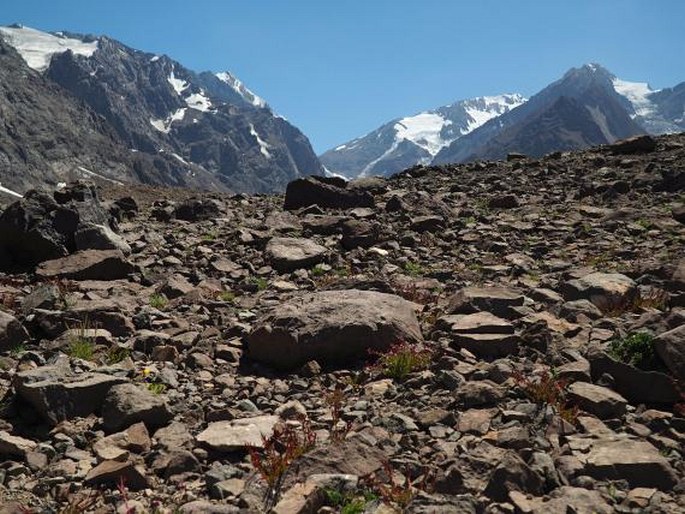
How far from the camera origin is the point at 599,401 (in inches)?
249

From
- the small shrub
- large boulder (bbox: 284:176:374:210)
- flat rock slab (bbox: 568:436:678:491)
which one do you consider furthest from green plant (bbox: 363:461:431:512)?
large boulder (bbox: 284:176:374:210)

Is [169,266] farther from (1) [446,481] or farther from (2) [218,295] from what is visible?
(1) [446,481]

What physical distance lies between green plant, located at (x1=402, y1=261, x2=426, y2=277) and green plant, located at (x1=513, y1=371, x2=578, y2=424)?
6.36 meters

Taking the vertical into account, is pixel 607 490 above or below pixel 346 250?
below

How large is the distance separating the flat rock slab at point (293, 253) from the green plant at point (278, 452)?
7.32 metres

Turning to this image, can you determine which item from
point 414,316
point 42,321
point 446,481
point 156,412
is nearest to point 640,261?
point 414,316

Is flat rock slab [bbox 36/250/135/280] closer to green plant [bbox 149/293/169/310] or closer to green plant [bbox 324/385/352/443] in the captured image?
green plant [bbox 149/293/169/310]

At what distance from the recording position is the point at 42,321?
344 inches

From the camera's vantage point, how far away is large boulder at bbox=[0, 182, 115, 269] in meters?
12.9

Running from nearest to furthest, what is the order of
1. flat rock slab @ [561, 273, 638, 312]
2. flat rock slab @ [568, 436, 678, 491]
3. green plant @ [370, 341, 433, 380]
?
1. flat rock slab @ [568, 436, 678, 491]
2. green plant @ [370, 341, 433, 380]
3. flat rock slab @ [561, 273, 638, 312]

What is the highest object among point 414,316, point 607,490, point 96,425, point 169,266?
point 169,266

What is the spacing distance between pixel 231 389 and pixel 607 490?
4.44 meters

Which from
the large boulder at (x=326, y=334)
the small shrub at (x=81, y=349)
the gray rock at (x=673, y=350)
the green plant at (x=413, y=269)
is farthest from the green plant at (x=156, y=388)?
the green plant at (x=413, y=269)

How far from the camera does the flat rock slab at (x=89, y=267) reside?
39.0 ft
